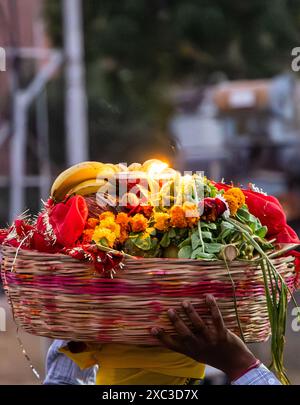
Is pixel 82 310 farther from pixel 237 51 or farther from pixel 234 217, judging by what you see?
pixel 237 51

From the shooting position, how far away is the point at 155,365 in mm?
2061

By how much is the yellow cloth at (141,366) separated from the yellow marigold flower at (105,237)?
0.29 metres

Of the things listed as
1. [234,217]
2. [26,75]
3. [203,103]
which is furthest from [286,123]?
[234,217]

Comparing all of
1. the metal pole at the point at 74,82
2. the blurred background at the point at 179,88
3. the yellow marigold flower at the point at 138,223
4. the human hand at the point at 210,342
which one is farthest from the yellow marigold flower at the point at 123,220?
the blurred background at the point at 179,88

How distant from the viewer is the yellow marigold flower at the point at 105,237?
→ 1928 millimetres

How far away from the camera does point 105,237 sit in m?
1.93

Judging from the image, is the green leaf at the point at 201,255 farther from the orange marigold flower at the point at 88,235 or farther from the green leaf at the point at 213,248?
the orange marigold flower at the point at 88,235

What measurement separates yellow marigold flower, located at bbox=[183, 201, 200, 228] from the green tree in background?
9.67 m

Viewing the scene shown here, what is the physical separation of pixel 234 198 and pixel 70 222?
1.34ft

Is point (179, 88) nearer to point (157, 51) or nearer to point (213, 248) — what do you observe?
point (157, 51)

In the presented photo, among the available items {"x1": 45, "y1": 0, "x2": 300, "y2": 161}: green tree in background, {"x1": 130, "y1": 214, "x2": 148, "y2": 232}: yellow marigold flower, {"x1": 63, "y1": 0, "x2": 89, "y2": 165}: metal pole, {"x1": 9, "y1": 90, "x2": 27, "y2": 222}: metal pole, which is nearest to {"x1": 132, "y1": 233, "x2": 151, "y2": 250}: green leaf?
{"x1": 130, "y1": 214, "x2": 148, "y2": 232}: yellow marigold flower

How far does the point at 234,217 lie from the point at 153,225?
0.21m

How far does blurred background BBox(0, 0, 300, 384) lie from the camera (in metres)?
11.7

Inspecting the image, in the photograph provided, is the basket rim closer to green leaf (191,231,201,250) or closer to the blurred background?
green leaf (191,231,201,250)
